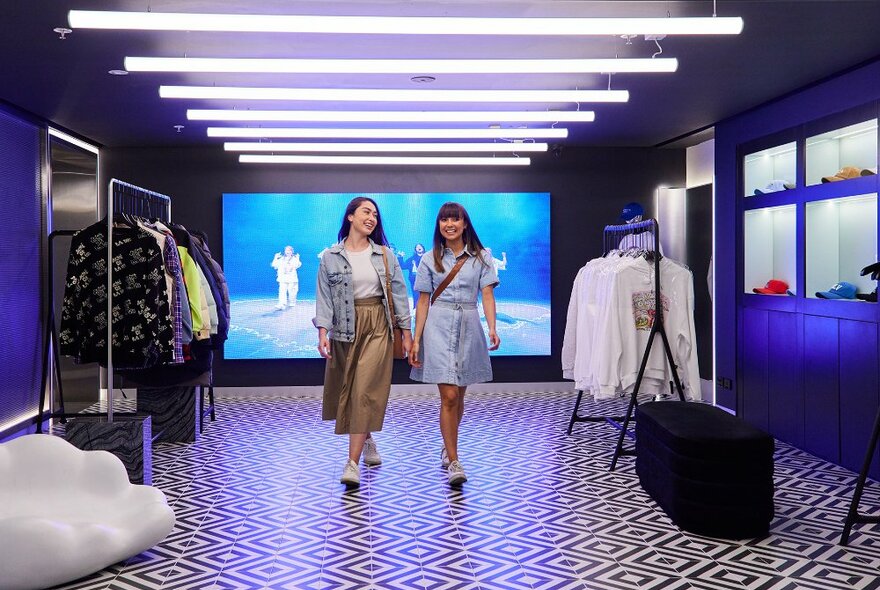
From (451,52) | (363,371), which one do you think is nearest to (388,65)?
(451,52)

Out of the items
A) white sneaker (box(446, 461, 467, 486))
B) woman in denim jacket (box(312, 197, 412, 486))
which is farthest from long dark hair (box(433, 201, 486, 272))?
white sneaker (box(446, 461, 467, 486))

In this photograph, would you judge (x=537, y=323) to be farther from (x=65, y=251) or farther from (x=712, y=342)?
(x=65, y=251)

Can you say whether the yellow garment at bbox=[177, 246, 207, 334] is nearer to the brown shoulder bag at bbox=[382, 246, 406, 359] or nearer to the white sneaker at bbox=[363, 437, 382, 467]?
the white sneaker at bbox=[363, 437, 382, 467]

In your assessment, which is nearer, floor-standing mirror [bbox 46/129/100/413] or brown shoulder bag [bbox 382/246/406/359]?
brown shoulder bag [bbox 382/246/406/359]

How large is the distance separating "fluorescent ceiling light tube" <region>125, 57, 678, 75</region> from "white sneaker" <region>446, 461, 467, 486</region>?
2.25 meters

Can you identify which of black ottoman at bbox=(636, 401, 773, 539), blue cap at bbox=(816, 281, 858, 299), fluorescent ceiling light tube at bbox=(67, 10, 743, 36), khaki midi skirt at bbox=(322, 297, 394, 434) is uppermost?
fluorescent ceiling light tube at bbox=(67, 10, 743, 36)

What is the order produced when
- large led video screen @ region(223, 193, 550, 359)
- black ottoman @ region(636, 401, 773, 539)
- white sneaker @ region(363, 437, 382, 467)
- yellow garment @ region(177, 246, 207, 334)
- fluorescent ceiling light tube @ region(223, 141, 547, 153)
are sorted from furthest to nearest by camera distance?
large led video screen @ region(223, 193, 550, 359), fluorescent ceiling light tube @ region(223, 141, 547, 153), yellow garment @ region(177, 246, 207, 334), white sneaker @ region(363, 437, 382, 467), black ottoman @ region(636, 401, 773, 539)

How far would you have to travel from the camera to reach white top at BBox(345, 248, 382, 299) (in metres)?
5.09

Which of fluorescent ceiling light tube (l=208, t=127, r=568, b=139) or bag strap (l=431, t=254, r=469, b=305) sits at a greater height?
fluorescent ceiling light tube (l=208, t=127, r=568, b=139)

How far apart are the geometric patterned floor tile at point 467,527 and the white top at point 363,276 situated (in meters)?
1.12

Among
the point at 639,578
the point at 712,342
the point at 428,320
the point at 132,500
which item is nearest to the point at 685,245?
the point at 712,342

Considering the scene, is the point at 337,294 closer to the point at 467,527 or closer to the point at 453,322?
the point at 453,322

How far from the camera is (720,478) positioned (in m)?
4.01

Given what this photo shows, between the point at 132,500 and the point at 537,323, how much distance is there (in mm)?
5860
